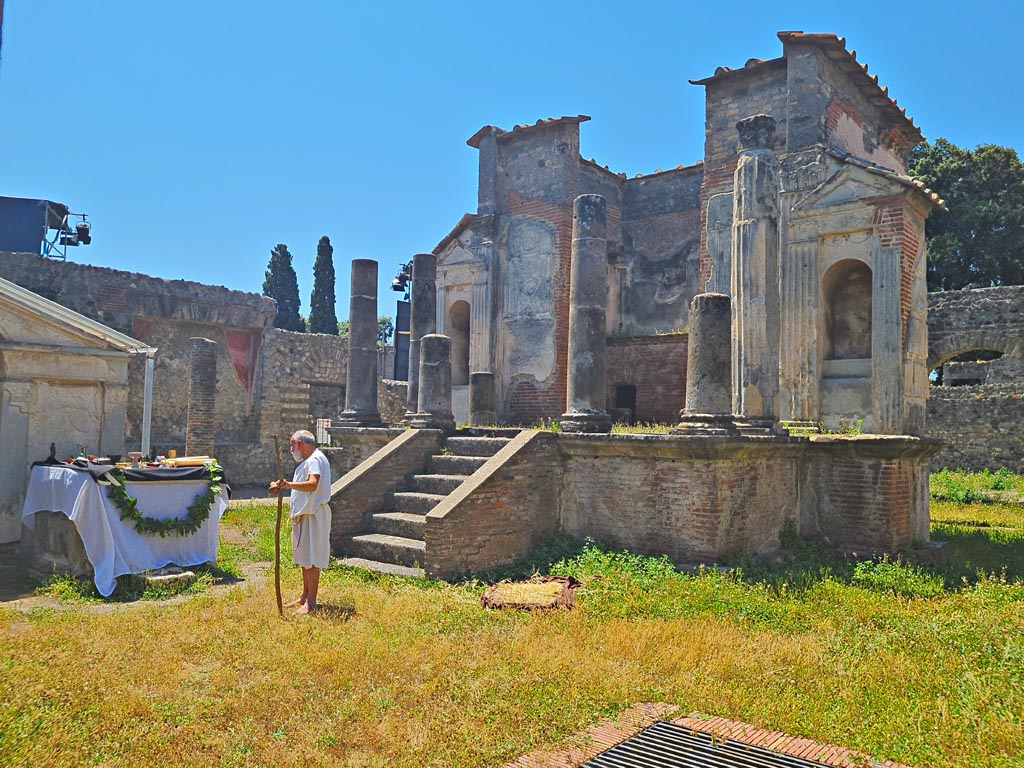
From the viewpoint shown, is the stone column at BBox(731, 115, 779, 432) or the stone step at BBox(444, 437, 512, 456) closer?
the stone column at BBox(731, 115, 779, 432)

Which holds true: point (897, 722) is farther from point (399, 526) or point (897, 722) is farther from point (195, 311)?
point (195, 311)

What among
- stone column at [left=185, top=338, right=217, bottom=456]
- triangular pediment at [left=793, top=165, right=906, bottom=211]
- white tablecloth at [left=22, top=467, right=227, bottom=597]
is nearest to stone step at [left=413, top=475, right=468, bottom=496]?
white tablecloth at [left=22, top=467, right=227, bottom=597]

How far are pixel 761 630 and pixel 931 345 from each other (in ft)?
62.8

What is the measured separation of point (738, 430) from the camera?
862 cm

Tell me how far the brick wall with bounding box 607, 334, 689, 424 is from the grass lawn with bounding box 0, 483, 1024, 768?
623cm

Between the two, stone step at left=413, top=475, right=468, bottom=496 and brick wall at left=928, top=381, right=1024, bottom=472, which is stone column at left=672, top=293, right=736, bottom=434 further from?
brick wall at left=928, top=381, right=1024, bottom=472

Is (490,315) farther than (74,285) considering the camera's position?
No

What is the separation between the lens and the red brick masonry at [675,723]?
4.02 meters

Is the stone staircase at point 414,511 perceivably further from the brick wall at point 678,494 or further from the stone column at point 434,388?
the brick wall at point 678,494

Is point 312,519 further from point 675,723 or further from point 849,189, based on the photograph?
point 849,189

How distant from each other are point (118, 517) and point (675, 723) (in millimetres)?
6183

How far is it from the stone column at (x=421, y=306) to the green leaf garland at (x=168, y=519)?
5178 mm

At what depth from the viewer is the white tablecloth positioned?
7871mm

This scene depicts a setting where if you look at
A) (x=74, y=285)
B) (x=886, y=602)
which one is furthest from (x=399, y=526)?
(x=74, y=285)
